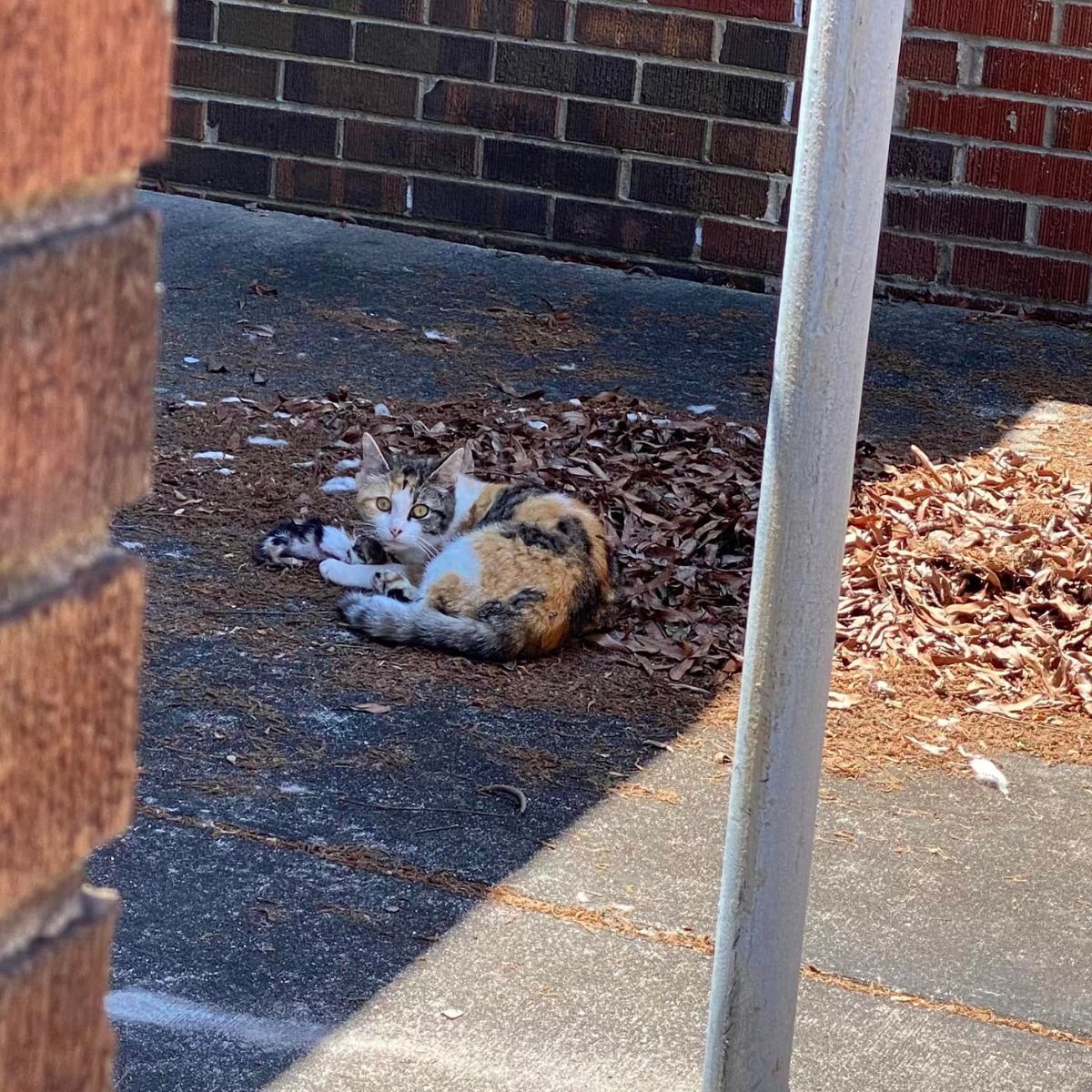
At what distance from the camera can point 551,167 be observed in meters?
9.42

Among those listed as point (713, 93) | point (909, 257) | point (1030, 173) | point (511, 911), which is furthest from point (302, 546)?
point (1030, 173)

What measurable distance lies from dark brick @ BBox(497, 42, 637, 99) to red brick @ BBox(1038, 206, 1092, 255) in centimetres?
228

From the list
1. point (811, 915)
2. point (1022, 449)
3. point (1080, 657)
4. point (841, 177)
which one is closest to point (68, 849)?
point (841, 177)

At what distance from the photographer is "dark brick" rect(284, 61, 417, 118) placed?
31.3ft

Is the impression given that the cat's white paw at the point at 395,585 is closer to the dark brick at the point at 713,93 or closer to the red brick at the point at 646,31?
the dark brick at the point at 713,93

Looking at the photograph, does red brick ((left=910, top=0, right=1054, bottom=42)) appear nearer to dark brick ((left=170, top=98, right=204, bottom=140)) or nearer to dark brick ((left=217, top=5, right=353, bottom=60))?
dark brick ((left=217, top=5, right=353, bottom=60))

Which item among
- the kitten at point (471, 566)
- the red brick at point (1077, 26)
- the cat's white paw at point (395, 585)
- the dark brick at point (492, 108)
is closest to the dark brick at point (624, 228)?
the dark brick at point (492, 108)

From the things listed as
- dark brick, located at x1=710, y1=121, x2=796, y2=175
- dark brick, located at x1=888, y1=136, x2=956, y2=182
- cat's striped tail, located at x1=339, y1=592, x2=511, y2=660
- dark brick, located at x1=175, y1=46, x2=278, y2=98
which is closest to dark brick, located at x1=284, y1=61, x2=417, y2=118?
dark brick, located at x1=175, y1=46, x2=278, y2=98

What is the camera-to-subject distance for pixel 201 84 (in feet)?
32.1

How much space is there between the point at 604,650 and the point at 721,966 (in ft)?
9.10

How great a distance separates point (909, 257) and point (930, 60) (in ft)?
3.30

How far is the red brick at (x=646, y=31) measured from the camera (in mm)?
9070

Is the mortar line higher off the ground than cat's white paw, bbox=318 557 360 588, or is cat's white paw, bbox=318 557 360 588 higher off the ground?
cat's white paw, bbox=318 557 360 588

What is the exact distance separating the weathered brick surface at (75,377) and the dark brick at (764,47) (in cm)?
844
